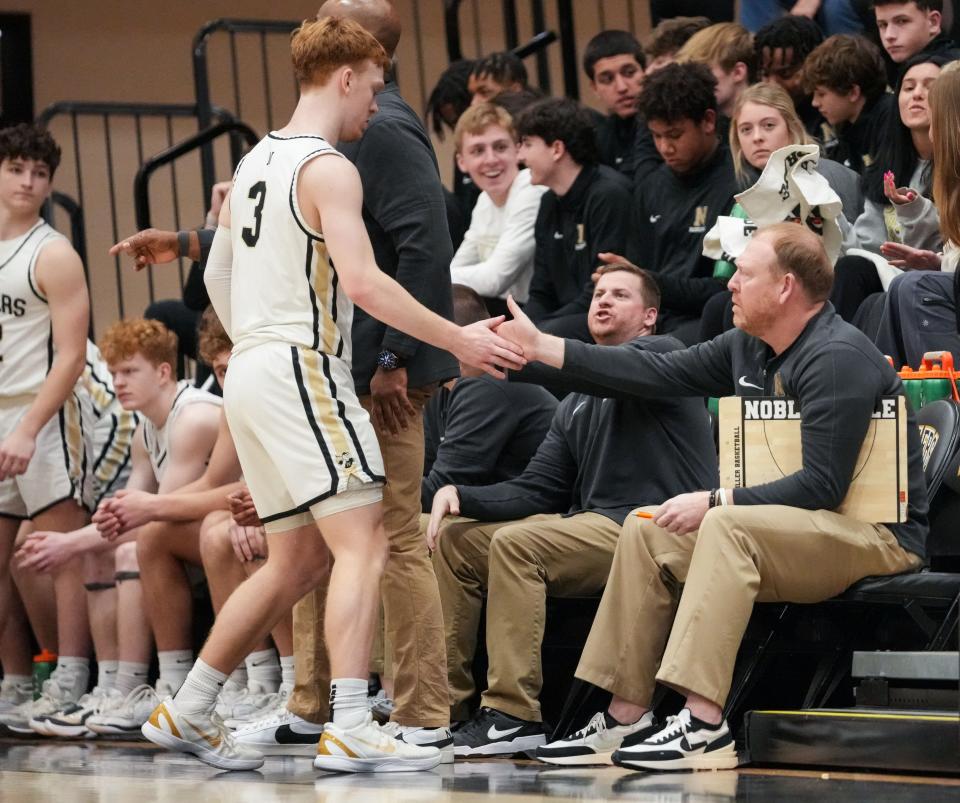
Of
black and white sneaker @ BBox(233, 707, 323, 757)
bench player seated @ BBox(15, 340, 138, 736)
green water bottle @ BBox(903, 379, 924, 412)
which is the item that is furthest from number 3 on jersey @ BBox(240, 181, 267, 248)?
bench player seated @ BBox(15, 340, 138, 736)

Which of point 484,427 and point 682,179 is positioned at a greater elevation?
point 682,179

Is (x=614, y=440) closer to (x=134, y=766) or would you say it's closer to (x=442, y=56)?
(x=134, y=766)

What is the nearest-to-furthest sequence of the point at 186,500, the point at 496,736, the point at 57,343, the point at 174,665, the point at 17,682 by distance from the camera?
the point at 496,736 → the point at 186,500 → the point at 174,665 → the point at 57,343 → the point at 17,682

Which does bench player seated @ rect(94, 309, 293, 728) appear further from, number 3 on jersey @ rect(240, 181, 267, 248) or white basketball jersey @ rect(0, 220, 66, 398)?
number 3 on jersey @ rect(240, 181, 267, 248)

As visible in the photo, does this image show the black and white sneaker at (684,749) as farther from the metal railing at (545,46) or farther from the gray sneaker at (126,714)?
the metal railing at (545,46)

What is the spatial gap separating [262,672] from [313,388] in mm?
1797

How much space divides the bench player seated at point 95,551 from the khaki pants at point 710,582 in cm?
207

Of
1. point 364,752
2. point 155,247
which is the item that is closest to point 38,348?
point 155,247

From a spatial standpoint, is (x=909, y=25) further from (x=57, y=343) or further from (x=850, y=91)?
(x=57, y=343)

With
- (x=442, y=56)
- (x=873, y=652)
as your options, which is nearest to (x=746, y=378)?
(x=873, y=652)

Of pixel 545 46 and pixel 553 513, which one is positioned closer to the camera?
pixel 553 513

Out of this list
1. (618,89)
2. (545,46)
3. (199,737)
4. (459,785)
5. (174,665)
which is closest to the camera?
(459,785)

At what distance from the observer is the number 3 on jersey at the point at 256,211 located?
3652mm

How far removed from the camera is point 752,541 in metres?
3.68
